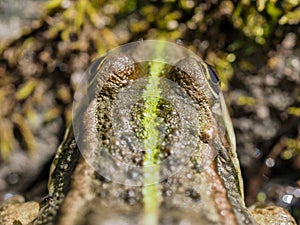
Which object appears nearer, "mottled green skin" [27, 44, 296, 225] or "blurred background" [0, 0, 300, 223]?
"mottled green skin" [27, 44, 296, 225]

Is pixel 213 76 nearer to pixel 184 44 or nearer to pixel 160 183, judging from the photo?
pixel 184 44

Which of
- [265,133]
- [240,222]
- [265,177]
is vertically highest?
[240,222]

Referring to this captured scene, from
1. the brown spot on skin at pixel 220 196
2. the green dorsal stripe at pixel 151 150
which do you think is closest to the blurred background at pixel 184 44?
the green dorsal stripe at pixel 151 150

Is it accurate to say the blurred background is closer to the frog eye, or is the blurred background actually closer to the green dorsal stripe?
the frog eye

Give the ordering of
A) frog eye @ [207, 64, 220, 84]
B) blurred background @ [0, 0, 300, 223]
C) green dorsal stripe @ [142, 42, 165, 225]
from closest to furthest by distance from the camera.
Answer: green dorsal stripe @ [142, 42, 165, 225]
frog eye @ [207, 64, 220, 84]
blurred background @ [0, 0, 300, 223]

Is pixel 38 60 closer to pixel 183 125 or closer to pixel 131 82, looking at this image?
pixel 131 82

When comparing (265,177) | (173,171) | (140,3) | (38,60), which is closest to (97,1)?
(140,3)

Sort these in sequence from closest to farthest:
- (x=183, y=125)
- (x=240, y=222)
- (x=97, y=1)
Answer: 1. (x=240, y=222)
2. (x=183, y=125)
3. (x=97, y=1)

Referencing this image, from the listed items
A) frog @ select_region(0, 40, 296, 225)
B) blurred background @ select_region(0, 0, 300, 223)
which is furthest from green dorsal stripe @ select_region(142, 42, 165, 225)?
blurred background @ select_region(0, 0, 300, 223)
